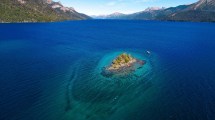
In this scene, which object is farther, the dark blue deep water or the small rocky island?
the small rocky island

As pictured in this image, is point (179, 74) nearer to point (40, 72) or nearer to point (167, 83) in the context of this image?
point (167, 83)

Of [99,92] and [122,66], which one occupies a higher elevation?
[122,66]

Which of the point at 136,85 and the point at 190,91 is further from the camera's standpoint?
the point at 136,85

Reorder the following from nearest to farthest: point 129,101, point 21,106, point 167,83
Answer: point 21,106 < point 129,101 < point 167,83

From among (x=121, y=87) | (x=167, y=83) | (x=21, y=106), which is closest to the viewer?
(x=21, y=106)

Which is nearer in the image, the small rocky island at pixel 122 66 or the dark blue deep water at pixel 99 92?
the dark blue deep water at pixel 99 92

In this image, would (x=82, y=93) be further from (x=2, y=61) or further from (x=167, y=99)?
(x=2, y=61)

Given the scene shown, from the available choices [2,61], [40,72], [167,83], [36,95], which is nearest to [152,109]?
[167,83]
